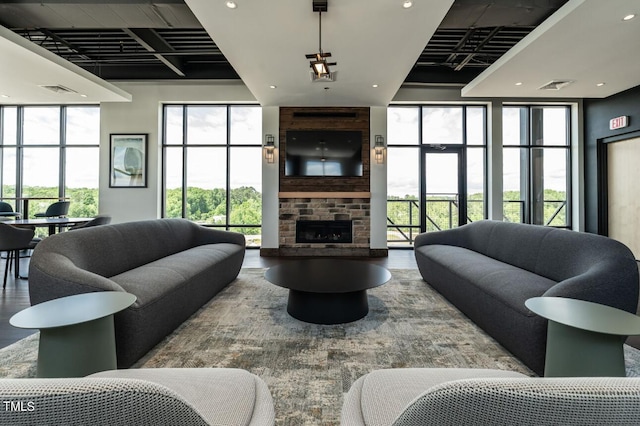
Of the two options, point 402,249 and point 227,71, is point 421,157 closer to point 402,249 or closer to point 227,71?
point 402,249

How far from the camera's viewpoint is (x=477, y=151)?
6.71m

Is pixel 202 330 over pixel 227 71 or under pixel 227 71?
under

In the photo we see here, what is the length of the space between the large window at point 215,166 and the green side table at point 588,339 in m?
5.76

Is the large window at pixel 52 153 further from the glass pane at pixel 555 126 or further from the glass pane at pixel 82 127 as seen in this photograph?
the glass pane at pixel 555 126

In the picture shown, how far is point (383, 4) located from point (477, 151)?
4.66 metres

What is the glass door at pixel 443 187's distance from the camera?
6.67m

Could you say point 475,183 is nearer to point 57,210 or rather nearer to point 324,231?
point 324,231

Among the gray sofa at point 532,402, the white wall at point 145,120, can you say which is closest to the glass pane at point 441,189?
the white wall at point 145,120

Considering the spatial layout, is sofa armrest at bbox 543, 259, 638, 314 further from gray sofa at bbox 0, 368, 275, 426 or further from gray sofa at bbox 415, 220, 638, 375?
gray sofa at bbox 0, 368, 275, 426

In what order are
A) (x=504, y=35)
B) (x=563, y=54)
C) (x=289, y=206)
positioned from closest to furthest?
(x=563, y=54)
(x=504, y=35)
(x=289, y=206)

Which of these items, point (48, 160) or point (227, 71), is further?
point (48, 160)

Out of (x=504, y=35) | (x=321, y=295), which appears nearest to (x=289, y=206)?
(x=321, y=295)

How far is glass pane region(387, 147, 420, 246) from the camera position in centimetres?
669

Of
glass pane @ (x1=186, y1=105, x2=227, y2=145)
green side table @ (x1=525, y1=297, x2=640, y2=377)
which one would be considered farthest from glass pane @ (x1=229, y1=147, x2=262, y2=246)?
green side table @ (x1=525, y1=297, x2=640, y2=377)
